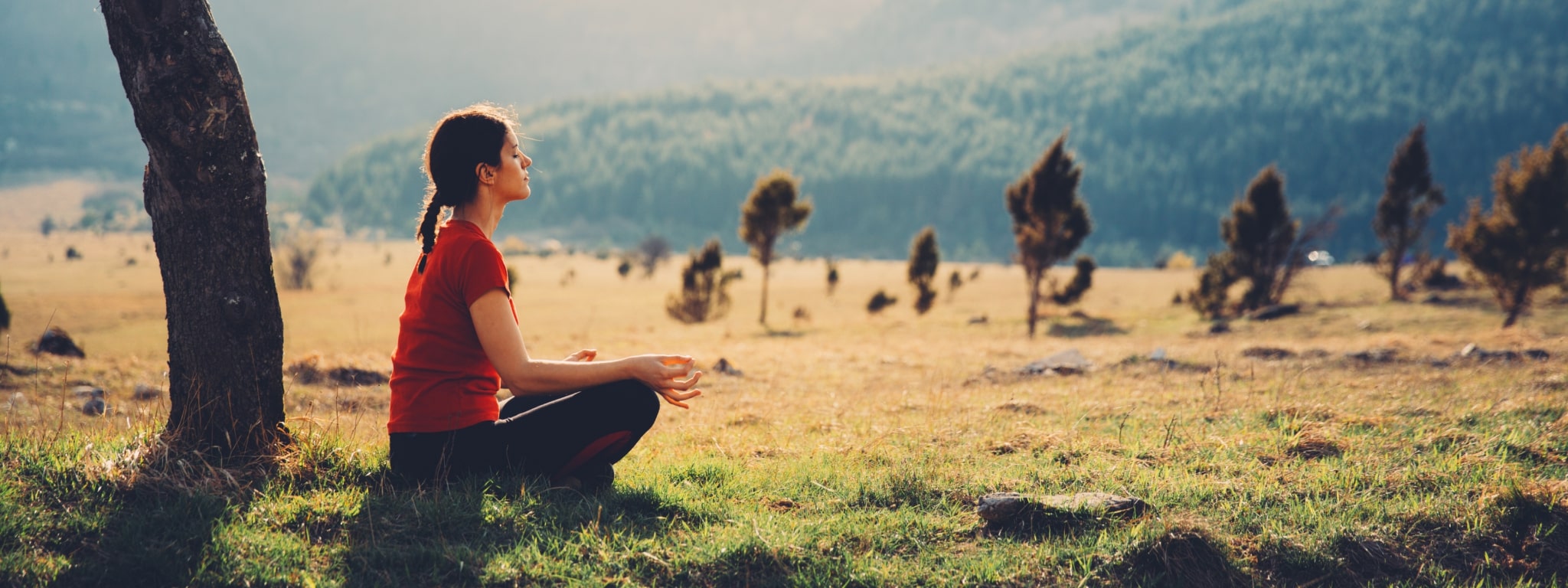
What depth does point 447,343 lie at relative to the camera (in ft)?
11.9

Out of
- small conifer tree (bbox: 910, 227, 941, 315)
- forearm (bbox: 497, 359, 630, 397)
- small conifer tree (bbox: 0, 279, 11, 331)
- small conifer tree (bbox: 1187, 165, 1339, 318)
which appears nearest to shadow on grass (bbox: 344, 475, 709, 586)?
forearm (bbox: 497, 359, 630, 397)

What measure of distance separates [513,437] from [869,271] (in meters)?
68.4

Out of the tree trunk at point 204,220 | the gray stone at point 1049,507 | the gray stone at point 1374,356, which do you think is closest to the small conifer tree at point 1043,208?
the gray stone at point 1374,356

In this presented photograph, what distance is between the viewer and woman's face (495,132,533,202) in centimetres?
379

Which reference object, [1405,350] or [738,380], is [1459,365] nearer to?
[1405,350]

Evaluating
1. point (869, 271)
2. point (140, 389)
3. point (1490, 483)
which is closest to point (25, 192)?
point (869, 271)

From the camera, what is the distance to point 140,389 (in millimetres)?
9523

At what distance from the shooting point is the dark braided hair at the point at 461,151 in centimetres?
369

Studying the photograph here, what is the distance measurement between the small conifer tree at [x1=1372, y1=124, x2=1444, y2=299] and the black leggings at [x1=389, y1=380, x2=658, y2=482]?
30.5m

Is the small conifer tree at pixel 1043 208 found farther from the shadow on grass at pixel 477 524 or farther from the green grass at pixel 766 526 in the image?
the shadow on grass at pixel 477 524

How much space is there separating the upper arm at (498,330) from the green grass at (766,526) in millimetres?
706

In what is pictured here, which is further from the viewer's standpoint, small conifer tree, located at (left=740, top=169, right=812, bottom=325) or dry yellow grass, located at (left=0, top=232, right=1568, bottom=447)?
small conifer tree, located at (left=740, top=169, right=812, bottom=325)

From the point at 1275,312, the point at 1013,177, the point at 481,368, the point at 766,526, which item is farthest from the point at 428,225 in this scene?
the point at 1013,177

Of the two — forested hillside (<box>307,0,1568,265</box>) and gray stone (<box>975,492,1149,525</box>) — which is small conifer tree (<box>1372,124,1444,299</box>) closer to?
gray stone (<box>975,492,1149,525</box>)
